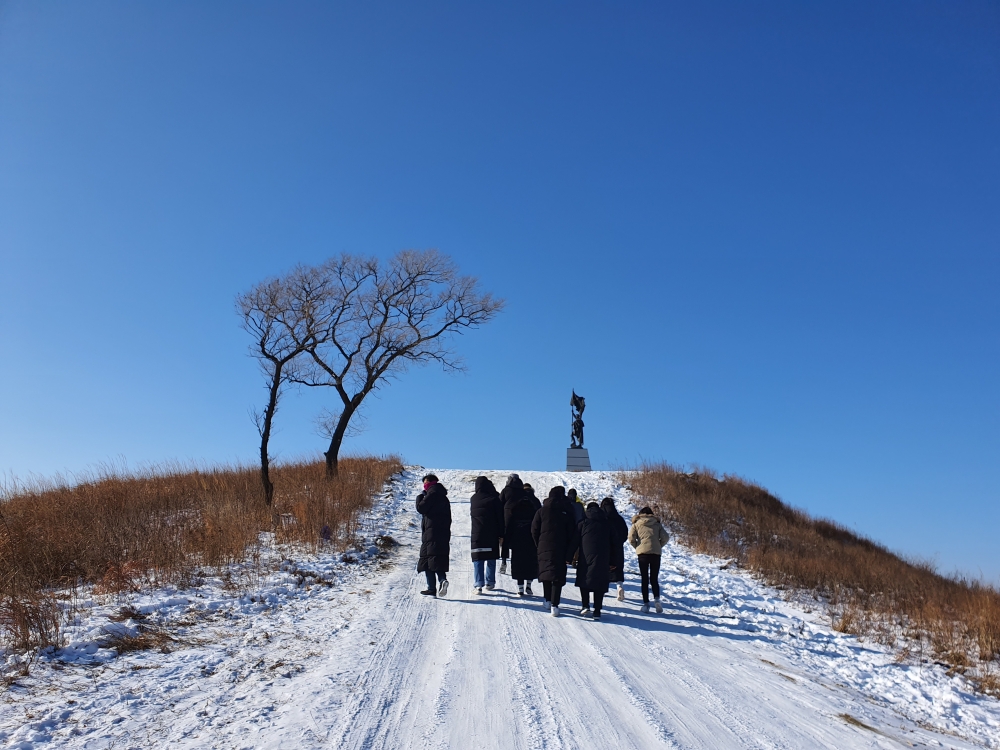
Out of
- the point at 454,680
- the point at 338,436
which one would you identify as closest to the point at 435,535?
the point at 454,680

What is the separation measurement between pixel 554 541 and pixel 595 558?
2.35ft

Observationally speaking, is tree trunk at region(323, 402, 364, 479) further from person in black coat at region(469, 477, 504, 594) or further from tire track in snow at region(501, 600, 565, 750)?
tire track in snow at region(501, 600, 565, 750)

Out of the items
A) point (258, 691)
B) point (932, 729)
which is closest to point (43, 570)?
point (258, 691)

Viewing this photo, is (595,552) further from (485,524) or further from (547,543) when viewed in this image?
(485,524)

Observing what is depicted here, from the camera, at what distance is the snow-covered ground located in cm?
514

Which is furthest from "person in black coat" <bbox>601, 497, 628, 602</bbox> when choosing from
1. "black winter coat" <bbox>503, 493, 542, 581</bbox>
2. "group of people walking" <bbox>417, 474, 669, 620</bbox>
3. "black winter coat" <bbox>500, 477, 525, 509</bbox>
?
"black winter coat" <bbox>500, 477, 525, 509</bbox>

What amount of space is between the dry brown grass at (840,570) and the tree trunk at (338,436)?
11510 mm

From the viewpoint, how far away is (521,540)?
444 inches

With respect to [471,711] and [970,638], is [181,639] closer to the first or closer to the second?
[471,711]

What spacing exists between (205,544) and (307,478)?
38.6 ft

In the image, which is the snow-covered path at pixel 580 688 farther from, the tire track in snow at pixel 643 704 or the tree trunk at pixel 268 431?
the tree trunk at pixel 268 431

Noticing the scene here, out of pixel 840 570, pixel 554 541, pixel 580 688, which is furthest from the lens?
pixel 840 570

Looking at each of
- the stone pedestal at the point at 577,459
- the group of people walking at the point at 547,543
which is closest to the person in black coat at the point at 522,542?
the group of people walking at the point at 547,543

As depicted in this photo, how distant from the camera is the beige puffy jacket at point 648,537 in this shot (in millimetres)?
11086
